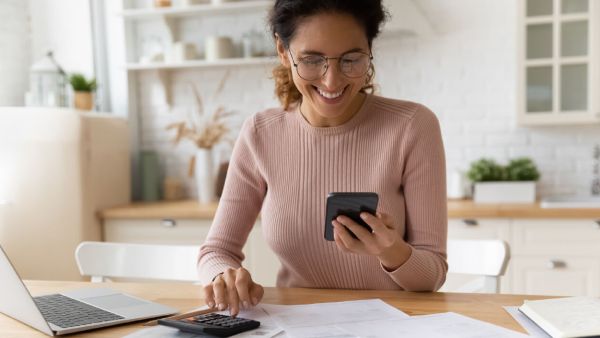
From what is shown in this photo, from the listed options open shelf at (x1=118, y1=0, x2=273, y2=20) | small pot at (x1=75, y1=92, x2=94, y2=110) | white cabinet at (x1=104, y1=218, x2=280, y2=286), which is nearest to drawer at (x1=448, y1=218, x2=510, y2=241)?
white cabinet at (x1=104, y1=218, x2=280, y2=286)

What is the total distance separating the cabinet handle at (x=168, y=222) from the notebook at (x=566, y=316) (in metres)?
2.23

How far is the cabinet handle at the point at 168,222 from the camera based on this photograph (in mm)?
3145

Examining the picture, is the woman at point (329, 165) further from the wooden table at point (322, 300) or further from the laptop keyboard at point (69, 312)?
the laptop keyboard at point (69, 312)

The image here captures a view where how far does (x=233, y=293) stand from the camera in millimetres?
1233

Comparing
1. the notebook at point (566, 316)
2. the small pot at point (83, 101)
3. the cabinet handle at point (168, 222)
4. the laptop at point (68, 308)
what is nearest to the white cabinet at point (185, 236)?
the cabinet handle at point (168, 222)

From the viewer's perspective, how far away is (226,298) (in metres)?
1.23

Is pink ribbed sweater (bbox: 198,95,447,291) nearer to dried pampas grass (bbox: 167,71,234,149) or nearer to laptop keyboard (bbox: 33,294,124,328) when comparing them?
laptop keyboard (bbox: 33,294,124,328)

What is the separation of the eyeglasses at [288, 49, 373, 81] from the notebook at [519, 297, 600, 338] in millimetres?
611

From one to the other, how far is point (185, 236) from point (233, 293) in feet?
6.42

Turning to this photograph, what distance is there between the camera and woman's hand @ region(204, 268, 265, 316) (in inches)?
48.3

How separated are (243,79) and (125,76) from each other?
698 mm

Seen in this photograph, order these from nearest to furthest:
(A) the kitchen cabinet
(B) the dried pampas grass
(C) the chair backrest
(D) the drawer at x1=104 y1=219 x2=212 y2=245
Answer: (C) the chair backrest < (A) the kitchen cabinet < (D) the drawer at x1=104 y1=219 x2=212 y2=245 < (B) the dried pampas grass

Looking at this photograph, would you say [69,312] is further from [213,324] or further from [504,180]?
[504,180]

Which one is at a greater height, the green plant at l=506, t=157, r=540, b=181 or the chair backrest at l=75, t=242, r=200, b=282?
the green plant at l=506, t=157, r=540, b=181
